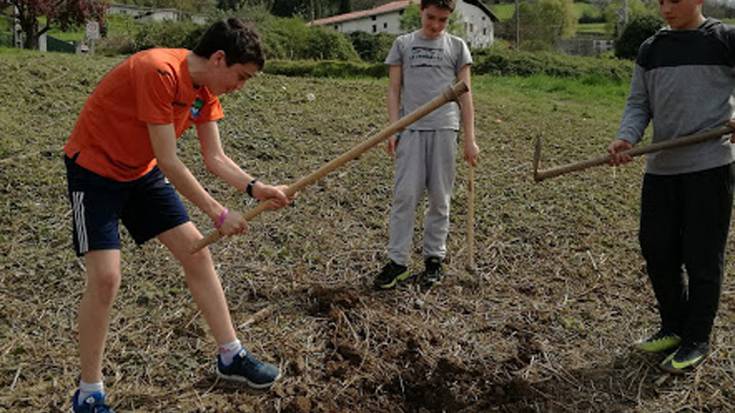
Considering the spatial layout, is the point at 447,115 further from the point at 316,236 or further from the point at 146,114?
the point at 146,114

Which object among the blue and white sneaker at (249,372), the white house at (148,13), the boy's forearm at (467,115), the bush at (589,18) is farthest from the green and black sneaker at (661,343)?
the bush at (589,18)

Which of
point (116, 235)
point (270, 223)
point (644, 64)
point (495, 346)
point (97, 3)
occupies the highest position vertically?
point (97, 3)

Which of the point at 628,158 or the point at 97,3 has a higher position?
the point at 97,3

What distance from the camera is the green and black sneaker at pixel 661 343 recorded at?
3.28 metres

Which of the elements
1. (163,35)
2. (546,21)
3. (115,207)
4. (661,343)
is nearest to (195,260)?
(115,207)

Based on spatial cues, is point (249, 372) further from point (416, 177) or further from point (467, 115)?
point (467, 115)

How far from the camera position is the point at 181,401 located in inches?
114

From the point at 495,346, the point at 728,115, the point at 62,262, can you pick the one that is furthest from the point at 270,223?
the point at 728,115

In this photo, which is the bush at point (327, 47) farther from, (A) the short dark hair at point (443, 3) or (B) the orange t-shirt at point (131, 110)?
(B) the orange t-shirt at point (131, 110)

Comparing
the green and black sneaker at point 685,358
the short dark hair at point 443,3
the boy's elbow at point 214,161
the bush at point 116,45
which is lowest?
the green and black sneaker at point 685,358

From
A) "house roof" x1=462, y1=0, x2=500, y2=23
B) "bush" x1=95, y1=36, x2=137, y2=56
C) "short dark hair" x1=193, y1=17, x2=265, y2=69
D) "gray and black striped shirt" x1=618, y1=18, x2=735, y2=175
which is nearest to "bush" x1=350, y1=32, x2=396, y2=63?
"bush" x1=95, y1=36, x2=137, y2=56

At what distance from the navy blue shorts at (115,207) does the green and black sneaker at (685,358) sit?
2202mm

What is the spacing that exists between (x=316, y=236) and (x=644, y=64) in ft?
7.85

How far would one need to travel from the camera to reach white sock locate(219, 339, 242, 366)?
2975 mm
